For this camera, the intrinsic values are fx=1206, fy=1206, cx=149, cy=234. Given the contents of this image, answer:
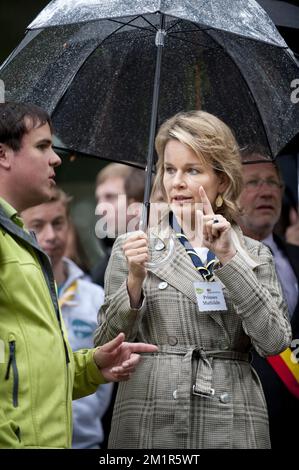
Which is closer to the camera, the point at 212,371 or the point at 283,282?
the point at 212,371

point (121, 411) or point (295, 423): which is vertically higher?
point (121, 411)

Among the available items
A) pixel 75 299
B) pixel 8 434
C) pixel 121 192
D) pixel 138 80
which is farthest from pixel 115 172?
pixel 8 434

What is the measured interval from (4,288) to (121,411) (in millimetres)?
941

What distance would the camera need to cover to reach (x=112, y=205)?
807cm

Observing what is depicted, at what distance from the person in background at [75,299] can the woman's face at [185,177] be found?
1.82 metres

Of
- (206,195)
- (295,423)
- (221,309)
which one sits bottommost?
(295,423)

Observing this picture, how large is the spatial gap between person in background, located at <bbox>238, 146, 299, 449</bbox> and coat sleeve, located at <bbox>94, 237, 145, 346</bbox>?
3.37 ft

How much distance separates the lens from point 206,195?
201 inches

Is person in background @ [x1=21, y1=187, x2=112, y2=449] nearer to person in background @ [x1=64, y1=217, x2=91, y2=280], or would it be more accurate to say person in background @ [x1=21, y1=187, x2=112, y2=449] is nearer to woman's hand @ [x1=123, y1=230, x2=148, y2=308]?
person in background @ [x1=64, y1=217, x2=91, y2=280]

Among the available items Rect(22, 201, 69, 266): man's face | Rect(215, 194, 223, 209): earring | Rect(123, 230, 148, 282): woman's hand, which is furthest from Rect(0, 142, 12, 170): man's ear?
Rect(22, 201, 69, 266): man's face

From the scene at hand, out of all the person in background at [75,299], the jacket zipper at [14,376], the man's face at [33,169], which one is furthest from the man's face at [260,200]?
the jacket zipper at [14,376]

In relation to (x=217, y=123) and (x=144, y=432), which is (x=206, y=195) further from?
(x=144, y=432)

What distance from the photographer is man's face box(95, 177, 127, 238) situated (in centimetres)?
674
